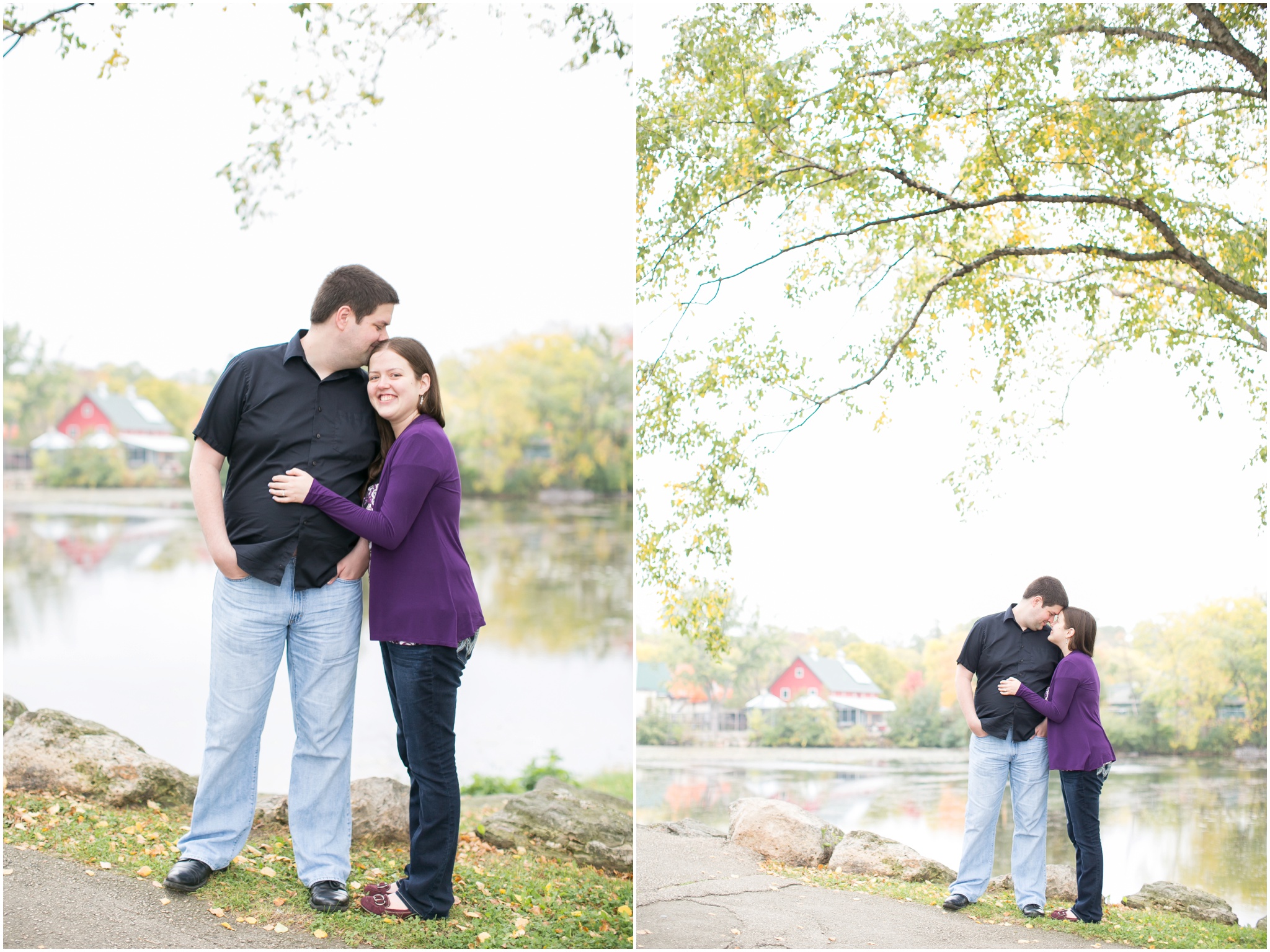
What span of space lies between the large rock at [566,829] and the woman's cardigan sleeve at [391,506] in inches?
53.2

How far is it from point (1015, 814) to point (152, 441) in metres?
3.77

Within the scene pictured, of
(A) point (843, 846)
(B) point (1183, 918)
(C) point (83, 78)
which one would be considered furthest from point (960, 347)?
(C) point (83, 78)

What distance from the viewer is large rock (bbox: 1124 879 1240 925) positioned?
282cm

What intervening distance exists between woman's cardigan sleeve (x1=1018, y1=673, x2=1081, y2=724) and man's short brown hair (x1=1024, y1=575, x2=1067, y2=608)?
9.2 inches

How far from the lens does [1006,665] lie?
280 centimetres

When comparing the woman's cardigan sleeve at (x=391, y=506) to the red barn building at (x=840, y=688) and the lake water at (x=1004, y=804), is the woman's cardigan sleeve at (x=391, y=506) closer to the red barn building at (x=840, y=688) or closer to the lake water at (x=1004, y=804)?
the lake water at (x=1004, y=804)

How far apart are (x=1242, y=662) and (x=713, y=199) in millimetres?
2383

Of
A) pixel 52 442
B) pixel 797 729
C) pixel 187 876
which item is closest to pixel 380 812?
pixel 187 876

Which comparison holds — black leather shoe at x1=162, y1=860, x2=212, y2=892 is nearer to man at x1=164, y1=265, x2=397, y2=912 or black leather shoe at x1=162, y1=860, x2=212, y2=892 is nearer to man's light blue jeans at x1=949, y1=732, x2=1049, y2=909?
man at x1=164, y1=265, x2=397, y2=912

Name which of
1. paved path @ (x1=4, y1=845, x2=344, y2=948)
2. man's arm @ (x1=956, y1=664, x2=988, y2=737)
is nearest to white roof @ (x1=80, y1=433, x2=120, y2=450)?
paved path @ (x1=4, y1=845, x2=344, y2=948)

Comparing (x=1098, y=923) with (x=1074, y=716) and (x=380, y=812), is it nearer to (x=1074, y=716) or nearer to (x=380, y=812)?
(x=1074, y=716)

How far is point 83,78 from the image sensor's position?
352 centimetres

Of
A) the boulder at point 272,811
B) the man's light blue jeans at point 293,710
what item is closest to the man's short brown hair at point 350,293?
the man's light blue jeans at point 293,710

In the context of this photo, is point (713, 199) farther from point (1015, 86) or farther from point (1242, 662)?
point (1242, 662)
